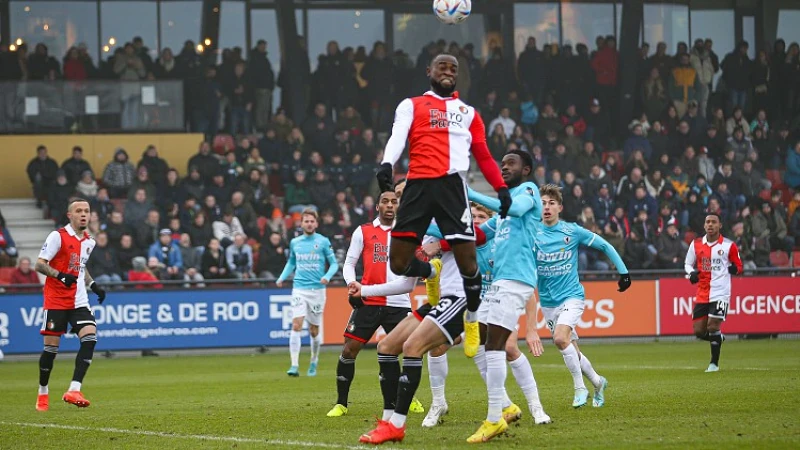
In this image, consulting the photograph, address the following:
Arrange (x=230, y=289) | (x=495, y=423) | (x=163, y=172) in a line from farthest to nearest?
1. (x=163, y=172)
2. (x=230, y=289)
3. (x=495, y=423)

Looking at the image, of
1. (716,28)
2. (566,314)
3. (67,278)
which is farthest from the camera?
(716,28)

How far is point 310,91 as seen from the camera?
32531 mm

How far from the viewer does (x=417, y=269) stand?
926 centimetres

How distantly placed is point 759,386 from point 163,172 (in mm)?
18462

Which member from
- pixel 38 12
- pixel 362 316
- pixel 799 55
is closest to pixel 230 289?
pixel 38 12

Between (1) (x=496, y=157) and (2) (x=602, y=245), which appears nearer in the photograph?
(2) (x=602, y=245)

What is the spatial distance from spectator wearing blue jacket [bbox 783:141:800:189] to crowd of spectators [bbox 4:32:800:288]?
→ 1.7 inches

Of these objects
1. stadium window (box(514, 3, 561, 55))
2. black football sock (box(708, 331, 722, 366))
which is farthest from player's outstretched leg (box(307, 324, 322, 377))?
stadium window (box(514, 3, 561, 55))

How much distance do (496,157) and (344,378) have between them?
63.3 ft

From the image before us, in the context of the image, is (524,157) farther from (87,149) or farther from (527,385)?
(87,149)

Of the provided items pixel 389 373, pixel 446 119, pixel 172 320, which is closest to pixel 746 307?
pixel 172 320

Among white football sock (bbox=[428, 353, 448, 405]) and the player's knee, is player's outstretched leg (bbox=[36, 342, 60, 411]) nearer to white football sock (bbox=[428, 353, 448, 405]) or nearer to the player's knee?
white football sock (bbox=[428, 353, 448, 405])

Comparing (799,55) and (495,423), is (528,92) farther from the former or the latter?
(495,423)

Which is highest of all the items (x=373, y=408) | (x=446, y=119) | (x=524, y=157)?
(x=446, y=119)
